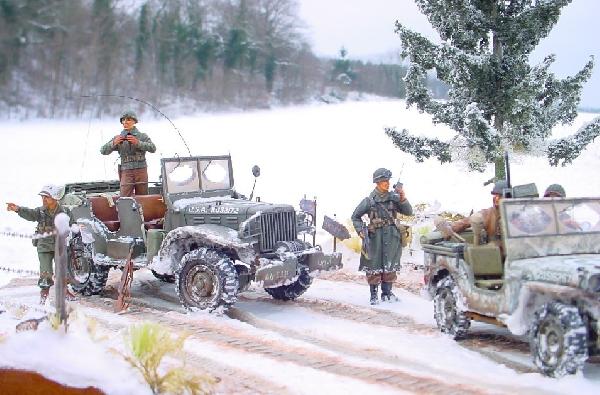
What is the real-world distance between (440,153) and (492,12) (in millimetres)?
2687

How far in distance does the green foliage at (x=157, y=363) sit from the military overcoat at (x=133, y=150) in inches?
247

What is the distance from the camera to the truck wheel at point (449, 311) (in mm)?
8742

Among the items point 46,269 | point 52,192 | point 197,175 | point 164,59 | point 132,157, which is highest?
point 164,59

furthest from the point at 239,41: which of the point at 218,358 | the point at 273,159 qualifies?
the point at 218,358

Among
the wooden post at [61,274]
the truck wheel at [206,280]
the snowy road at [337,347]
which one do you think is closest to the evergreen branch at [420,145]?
the snowy road at [337,347]

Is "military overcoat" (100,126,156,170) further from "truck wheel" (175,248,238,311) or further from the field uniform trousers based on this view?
"truck wheel" (175,248,238,311)

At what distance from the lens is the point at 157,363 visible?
19.5ft

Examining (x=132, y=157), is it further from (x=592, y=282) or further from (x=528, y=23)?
(x=592, y=282)

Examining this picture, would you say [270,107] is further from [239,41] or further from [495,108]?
[495,108]

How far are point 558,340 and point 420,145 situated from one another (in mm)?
8043

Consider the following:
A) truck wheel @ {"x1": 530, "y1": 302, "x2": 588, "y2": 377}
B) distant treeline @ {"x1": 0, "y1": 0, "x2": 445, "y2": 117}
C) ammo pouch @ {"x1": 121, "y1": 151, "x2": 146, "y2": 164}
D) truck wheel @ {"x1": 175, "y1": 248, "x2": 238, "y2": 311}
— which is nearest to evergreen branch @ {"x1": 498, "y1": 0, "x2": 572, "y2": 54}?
ammo pouch @ {"x1": 121, "y1": 151, "x2": 146, "y2": 164}

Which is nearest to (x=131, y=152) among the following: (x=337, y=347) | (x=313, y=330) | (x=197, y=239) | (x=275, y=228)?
(x=197, y=239)

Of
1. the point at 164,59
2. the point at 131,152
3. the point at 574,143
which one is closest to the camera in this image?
the point at 131,152

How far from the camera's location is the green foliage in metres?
5.83
